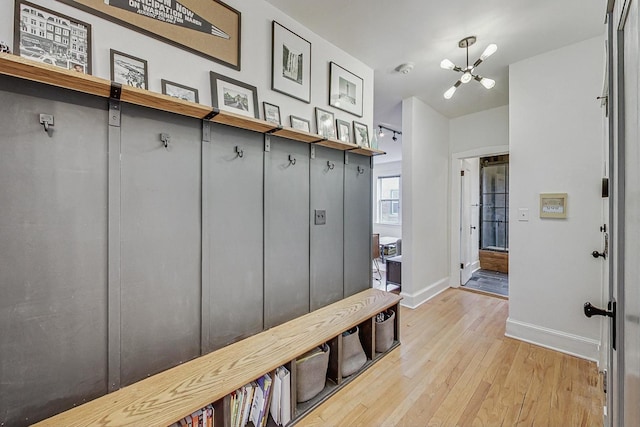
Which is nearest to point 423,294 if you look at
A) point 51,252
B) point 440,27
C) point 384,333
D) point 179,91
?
point 384,333

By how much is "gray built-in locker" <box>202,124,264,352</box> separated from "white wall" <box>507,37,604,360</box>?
2.65m

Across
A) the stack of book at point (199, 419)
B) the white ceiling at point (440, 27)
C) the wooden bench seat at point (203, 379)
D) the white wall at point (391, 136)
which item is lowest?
the stack of book at point (199, 419)

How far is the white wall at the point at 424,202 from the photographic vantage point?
3.58 meters

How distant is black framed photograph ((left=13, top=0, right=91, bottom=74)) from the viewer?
1114mm

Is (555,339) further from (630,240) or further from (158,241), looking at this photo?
(158,241)

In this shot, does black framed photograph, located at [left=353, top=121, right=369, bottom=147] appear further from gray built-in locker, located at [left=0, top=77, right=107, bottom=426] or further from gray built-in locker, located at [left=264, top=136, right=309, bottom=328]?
gray built-in locker, located at [left=0, top=77, right=107, bottom=426]

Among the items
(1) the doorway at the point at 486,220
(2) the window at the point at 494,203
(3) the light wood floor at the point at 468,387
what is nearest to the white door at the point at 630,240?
(3) the light wood floor at the point at 468,387

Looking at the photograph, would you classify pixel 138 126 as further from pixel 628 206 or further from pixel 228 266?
pixel 628 206

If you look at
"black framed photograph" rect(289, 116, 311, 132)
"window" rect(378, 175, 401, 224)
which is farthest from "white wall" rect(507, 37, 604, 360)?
"window" rect(378, 175, 401, 224)

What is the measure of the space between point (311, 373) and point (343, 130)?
6.64ft

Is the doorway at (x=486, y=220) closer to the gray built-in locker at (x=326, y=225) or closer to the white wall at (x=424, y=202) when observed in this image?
the white wall at (x=424, y=202)

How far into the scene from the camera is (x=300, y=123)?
7.07 feet

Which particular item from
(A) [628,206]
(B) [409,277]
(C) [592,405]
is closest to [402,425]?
(C) [592,405]

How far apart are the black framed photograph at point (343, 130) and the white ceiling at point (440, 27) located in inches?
27.5
